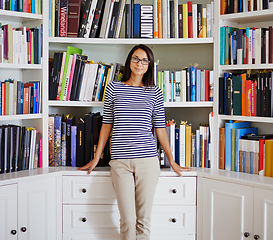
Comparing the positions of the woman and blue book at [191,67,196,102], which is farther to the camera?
blue book at [191,67,196,102]

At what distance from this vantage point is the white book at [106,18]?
287 centimetres

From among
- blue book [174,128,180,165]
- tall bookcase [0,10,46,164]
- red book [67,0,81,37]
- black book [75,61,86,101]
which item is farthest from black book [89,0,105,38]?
blue book [174,128,180,165]

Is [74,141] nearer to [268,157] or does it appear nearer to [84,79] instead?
[84,79]

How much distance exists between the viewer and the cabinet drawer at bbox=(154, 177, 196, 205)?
2727mm

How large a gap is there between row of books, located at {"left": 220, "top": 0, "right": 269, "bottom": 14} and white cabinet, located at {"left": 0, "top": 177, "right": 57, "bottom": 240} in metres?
1.61

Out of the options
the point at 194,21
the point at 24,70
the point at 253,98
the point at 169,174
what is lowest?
the point at 169,174

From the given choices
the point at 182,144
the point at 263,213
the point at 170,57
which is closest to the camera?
the point at 263,213

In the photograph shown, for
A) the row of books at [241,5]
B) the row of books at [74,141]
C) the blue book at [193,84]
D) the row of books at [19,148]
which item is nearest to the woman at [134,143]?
the row of books at [74,141]

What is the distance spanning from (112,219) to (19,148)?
765 mm

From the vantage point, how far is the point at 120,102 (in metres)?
2.60

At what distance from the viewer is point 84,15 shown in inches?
113

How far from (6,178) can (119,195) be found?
69 centimetres

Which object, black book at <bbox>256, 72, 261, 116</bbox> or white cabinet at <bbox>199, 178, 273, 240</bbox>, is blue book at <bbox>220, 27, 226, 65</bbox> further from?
white cabinet at <bbox>199, 178, 273, 240</bbox>

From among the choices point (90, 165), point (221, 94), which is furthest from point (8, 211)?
point (221, 94)
